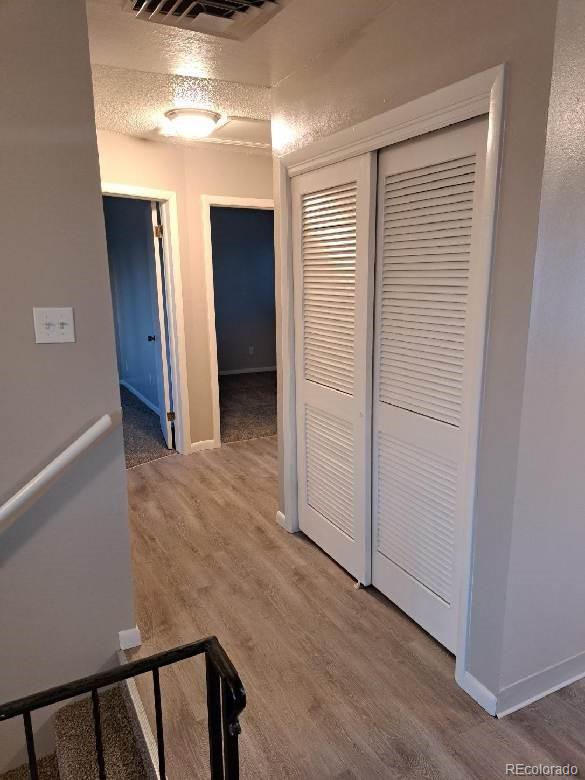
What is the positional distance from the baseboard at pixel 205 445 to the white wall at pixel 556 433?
3091mm

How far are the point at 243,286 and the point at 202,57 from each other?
5304 mm

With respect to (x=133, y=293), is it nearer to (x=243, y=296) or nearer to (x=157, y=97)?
(x=243, y=296)

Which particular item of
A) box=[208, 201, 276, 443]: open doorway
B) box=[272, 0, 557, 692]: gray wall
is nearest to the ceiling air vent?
box=[272, 0, 557, 692]: gray wall

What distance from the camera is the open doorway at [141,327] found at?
166 inches

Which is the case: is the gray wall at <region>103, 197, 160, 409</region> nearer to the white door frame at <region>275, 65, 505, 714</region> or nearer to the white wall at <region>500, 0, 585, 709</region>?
the white door frame at <region>275, 65, 505, 714</region>

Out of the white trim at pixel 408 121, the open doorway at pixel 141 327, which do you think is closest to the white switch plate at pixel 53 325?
the white trim at pixel 408 121

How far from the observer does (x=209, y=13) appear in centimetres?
181

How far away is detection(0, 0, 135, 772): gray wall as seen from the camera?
1.58 metres

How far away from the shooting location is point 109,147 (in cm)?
351

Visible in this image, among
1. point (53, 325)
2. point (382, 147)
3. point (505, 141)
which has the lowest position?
point (53, 325)

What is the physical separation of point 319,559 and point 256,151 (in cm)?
317

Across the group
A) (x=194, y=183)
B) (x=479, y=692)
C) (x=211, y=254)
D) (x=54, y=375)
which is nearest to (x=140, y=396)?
(x=211, y=254)

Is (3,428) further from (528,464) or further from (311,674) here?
(528,464)

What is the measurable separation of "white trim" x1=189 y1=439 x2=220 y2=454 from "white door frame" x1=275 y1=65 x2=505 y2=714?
1625mm
